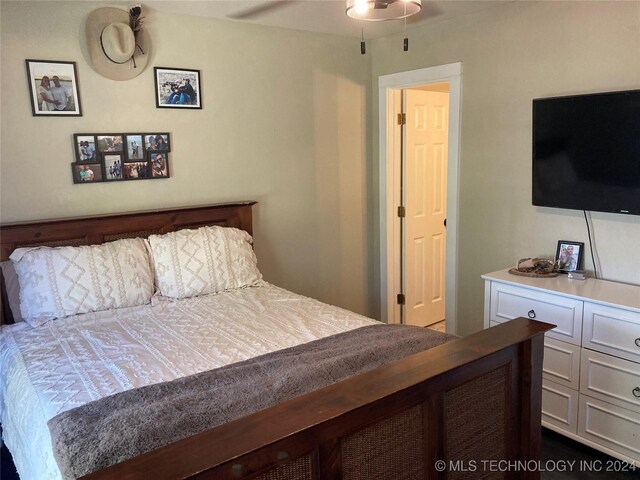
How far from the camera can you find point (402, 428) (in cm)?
149

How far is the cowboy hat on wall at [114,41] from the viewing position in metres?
2.81

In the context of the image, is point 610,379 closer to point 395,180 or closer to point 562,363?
point 562,363

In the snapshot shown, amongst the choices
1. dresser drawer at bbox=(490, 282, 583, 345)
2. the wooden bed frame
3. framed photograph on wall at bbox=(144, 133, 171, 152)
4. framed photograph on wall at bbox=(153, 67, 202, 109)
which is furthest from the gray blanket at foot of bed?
framed photograph on wall at bbox=(153, 67, 202, 109)

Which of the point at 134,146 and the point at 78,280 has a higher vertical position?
the point at 134,146

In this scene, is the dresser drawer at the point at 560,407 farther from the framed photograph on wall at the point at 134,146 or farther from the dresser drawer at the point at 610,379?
the framed photograph on wall at the point at 134,146

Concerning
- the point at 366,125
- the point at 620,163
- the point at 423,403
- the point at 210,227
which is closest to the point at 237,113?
the point at 210,227

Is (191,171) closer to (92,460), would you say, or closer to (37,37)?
(37,37)

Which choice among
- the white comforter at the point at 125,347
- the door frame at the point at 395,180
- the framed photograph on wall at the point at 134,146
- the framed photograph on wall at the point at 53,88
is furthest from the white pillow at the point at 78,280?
the door frame at the point at 395,180

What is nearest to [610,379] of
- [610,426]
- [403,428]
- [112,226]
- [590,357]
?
[590,357]

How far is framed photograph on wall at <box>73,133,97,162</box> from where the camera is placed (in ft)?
9.28

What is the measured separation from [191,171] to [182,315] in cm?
105

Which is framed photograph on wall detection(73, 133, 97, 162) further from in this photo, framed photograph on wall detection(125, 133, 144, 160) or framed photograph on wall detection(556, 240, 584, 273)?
framed photograph on wall detection(556, 240, 584, 273)

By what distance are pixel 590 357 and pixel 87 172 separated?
276cm

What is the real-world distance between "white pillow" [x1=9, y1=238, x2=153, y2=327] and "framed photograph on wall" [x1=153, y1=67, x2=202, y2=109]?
3.07 ft
